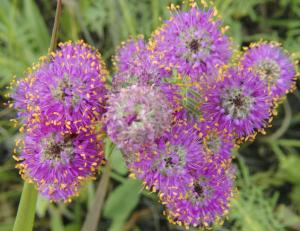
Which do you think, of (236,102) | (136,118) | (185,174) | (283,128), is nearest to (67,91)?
(136,118)

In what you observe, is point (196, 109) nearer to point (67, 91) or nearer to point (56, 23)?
point (67, 91)

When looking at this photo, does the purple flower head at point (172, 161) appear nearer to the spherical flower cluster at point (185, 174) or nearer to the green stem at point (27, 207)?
the spherical flower cluster at point (185, 174)

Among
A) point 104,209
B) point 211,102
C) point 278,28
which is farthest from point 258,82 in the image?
point 278,28

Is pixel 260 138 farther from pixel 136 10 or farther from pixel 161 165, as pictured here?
pixel 161 165

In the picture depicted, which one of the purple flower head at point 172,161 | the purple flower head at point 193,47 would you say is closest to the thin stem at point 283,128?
the purple flower head at point 193,47

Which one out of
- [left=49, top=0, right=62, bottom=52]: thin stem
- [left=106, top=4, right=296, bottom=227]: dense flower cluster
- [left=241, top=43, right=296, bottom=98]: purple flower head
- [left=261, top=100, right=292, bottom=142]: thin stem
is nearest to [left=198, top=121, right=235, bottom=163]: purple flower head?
[left=106, top=4, right=296, bottom=227]: dense flower cluster

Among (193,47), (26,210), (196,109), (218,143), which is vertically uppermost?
(193,47)

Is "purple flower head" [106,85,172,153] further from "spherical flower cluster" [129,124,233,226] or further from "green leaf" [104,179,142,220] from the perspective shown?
"green leaf" [104,179,142,220]
